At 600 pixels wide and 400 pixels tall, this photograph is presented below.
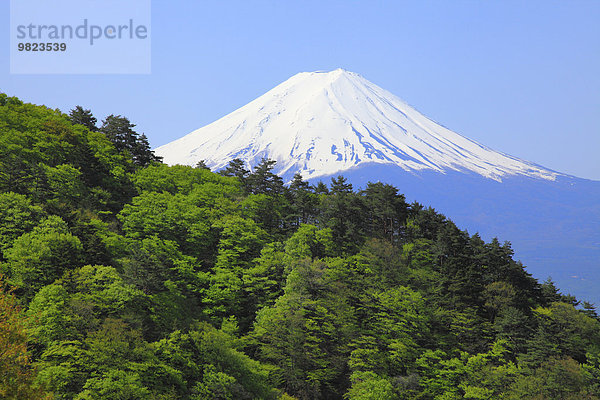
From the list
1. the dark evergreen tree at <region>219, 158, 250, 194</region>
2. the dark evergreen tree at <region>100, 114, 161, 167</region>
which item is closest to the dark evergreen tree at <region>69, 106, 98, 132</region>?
the dark evergreen tree at <region>100, 114, 161, 167</region>

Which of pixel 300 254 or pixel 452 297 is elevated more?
pixel 300 254

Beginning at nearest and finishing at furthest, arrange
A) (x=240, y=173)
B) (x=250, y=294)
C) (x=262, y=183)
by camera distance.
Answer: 1. (x=250, y=294)
2. (x=262, y=183)
3. (x=240, y=173)

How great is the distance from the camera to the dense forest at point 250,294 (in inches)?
1314

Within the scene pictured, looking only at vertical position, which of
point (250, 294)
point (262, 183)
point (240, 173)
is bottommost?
point (250, 294)

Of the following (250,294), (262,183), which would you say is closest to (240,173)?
(262,183)

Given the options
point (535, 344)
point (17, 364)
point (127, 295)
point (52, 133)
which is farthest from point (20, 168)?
point (535, 344)

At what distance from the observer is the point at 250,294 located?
161 ft

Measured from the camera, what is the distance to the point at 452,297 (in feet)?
165

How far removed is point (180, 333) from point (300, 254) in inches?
737

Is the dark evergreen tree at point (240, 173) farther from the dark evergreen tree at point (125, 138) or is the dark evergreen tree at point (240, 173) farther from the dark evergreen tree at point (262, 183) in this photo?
the dark evergreen tree at point (125, 138)

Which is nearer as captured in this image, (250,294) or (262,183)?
(250,294)

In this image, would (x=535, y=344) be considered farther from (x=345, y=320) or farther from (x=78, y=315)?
(x=78, y=315)

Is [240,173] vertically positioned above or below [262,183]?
above

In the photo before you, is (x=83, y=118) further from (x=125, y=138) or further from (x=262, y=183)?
(x=262, y=183)
